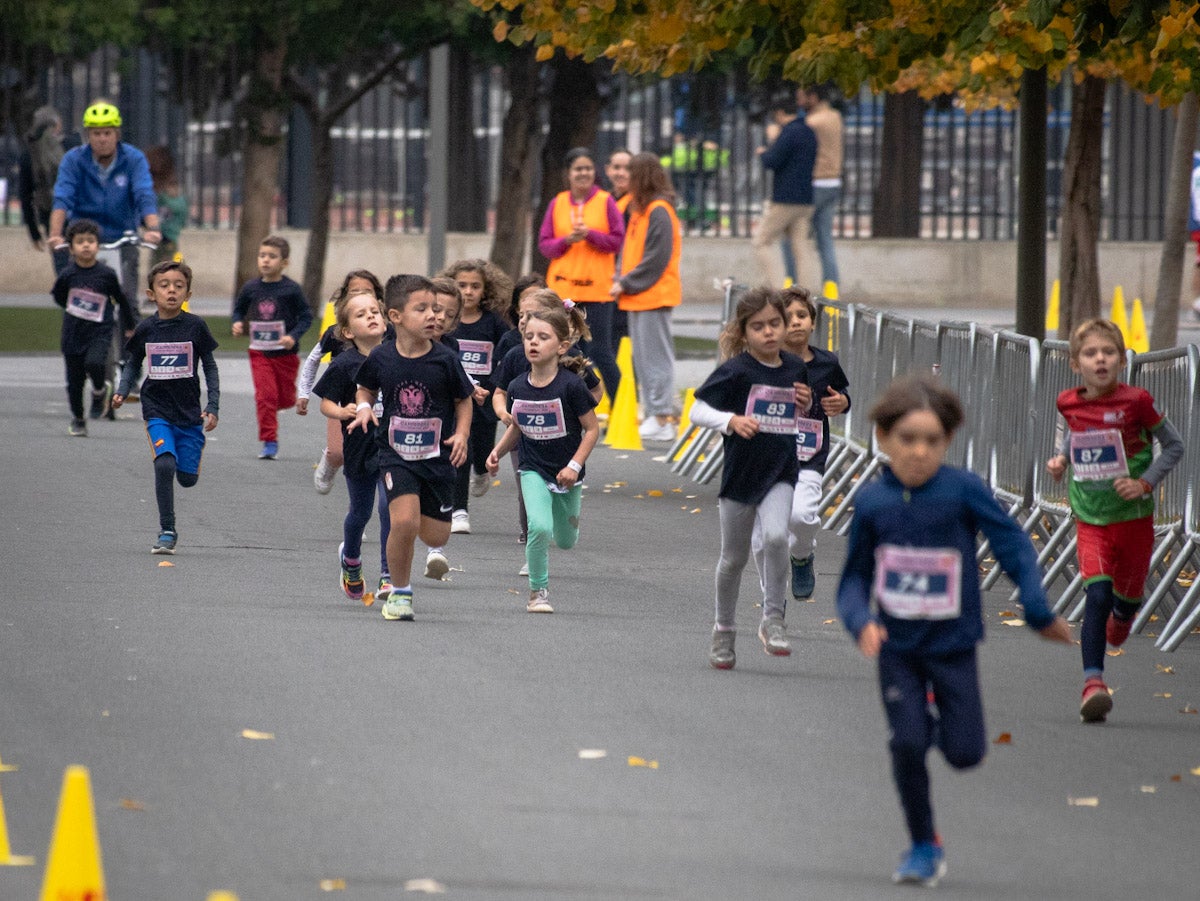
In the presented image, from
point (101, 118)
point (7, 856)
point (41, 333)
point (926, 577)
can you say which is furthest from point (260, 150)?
point (926, 577)

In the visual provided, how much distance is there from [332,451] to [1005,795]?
5132mm

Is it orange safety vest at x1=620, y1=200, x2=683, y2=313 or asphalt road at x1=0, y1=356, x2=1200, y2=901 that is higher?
orange safety vest at x1=620, y1=200, x2=683, y2=313

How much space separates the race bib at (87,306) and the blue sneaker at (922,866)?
10898 millimetres

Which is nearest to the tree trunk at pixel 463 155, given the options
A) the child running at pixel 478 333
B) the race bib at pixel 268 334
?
the race bib at pixel 268 334

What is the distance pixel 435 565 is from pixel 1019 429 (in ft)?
9.95

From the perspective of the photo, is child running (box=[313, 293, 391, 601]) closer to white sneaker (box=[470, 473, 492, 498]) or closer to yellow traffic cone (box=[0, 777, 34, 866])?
white sneaker (box=[470, 473, 492, 498])

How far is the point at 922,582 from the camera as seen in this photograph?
6039 mm

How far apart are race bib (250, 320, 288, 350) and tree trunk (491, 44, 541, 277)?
11.8 m

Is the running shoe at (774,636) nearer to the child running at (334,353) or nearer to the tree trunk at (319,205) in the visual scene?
the child running at (334,353)

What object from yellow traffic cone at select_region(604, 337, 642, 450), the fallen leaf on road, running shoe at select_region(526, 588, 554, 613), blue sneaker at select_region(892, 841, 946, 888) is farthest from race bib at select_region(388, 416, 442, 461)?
yellow traffic cone at select_region(604, 337, 642, 450)

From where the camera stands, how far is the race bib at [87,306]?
51.9 ft

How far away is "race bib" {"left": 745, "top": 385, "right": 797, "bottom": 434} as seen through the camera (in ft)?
29.1

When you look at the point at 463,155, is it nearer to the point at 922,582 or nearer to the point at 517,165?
the point at 517,165

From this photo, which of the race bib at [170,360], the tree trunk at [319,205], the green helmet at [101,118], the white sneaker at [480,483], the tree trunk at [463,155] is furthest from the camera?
the tree trunk at [463,155]
